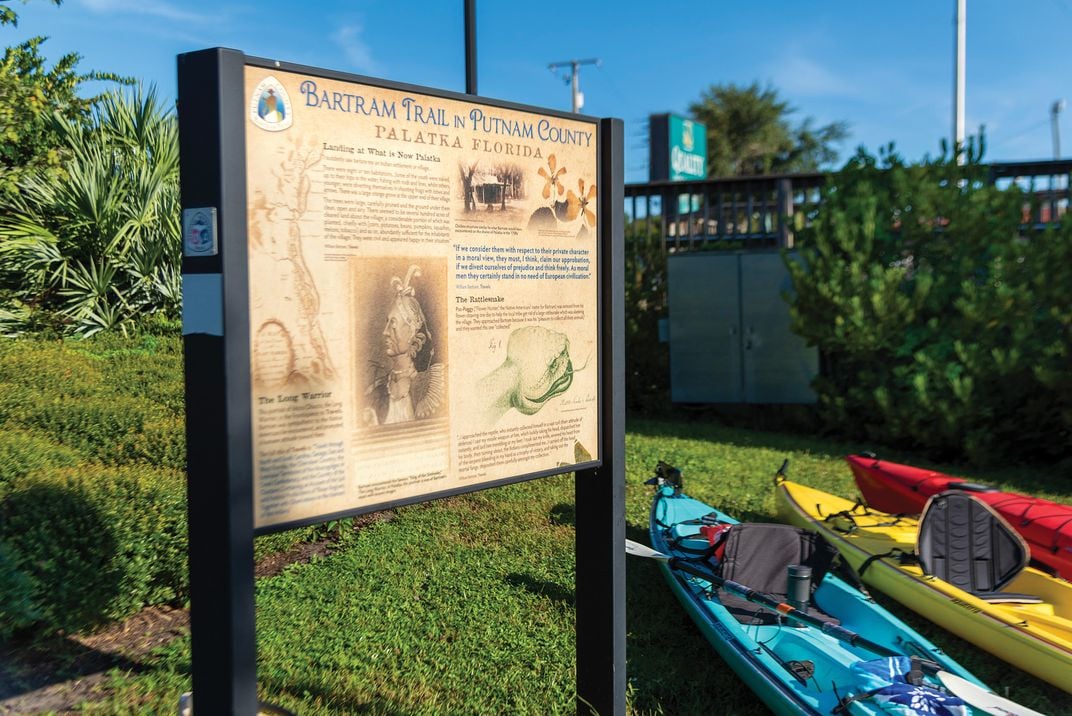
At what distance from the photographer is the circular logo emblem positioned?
92.2 inches

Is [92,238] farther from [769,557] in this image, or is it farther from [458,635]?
[769,557]

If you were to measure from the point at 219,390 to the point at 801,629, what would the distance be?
3368 millimetres

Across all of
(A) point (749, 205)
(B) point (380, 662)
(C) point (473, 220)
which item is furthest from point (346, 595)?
(A) point (749, 205)

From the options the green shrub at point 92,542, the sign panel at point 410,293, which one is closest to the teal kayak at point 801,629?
the sign panel at point 410,293

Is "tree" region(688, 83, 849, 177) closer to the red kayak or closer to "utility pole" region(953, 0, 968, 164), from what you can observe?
"utility pole" region(953, 0, 968, 164)

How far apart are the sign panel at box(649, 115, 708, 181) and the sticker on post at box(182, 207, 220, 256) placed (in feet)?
68.2

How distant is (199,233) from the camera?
2312mm

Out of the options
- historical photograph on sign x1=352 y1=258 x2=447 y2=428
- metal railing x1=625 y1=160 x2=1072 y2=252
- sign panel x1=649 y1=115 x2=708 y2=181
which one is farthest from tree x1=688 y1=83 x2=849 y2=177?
historical photograph on sign x1=352 y1=258 x2=447 y2=428

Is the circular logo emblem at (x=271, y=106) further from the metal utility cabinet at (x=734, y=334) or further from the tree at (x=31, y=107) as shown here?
the metal utility cabinet at (x=734, y=334)

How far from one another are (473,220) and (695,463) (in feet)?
22.3

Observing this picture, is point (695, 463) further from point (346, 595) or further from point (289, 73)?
point (289, 73)

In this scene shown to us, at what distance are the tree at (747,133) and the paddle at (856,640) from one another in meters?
39.8

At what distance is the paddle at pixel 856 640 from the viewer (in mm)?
3477

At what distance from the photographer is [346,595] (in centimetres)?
511
